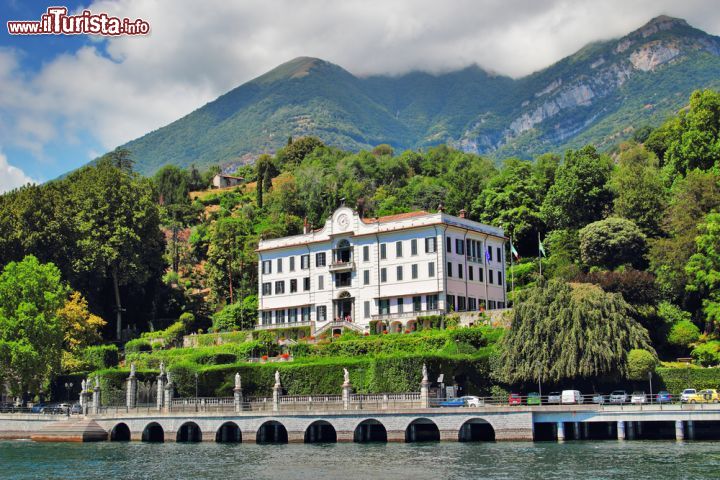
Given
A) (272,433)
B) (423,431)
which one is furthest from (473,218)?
(423,431)

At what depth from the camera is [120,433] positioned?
217 ft

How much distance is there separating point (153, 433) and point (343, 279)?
25737 millimetres

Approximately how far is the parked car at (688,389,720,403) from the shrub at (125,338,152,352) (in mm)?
53651

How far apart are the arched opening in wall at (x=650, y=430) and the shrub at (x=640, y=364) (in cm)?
324

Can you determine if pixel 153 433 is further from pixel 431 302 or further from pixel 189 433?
pixel 431 302

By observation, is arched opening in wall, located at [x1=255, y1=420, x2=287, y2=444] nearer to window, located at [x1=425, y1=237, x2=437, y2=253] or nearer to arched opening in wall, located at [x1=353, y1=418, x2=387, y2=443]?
arched opening in wall, located at [x1=353, y1=418, x2=387, y2=443]

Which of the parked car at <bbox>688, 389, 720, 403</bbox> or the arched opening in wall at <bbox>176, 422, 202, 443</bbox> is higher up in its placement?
the parked car at <bbox>688, 389, 720, 403</bbox>

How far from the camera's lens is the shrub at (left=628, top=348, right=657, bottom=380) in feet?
186

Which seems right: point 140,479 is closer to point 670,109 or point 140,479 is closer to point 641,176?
point 641,176

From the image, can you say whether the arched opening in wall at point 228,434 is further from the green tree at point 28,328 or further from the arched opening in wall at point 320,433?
the green tree at point 28,328

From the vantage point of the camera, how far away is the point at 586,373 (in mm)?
56656

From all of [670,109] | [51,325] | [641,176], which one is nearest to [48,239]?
[51,325]

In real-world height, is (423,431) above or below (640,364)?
below

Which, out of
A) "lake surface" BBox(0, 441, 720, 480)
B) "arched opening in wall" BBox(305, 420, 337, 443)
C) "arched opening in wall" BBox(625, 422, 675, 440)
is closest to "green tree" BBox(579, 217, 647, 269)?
"arched opening in wall" BBox(625, 422, 675, 440)
